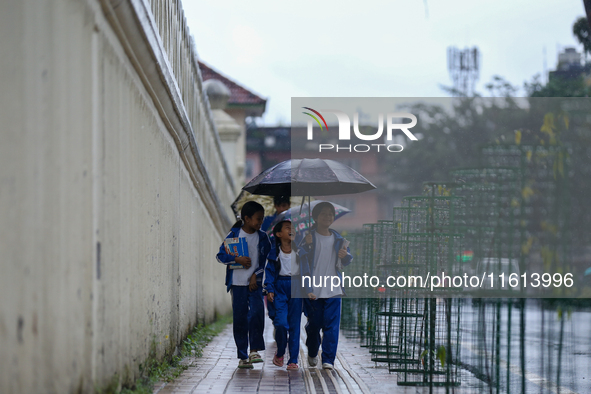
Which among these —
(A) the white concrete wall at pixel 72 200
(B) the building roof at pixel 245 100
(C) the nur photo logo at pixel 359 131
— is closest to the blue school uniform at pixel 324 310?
(C) the nur photo logo at pixel 359 131

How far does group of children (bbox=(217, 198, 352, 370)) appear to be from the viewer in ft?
23.7

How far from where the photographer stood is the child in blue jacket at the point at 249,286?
739cm

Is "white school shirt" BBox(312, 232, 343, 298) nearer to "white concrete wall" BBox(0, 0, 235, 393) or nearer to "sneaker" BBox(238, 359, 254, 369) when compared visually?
"sneaker" BBox(238, 359, 254, 369)

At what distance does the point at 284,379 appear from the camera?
654cm

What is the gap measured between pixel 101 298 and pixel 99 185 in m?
0.63

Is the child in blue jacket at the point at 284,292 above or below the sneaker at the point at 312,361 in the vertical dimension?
above

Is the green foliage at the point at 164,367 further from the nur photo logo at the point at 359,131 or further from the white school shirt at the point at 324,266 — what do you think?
the nur photo logo at the point at 359,131

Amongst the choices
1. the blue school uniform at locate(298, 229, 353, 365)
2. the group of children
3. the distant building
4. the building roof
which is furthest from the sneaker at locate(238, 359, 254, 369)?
the building roof

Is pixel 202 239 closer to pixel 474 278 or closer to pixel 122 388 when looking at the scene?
pixel 474 278

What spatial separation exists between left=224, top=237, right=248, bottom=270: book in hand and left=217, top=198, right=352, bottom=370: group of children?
28mm

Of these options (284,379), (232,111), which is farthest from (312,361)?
(232,111)

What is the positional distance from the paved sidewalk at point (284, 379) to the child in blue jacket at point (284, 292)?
237mm

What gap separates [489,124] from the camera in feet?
25.7

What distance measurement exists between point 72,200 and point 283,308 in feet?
13.2
